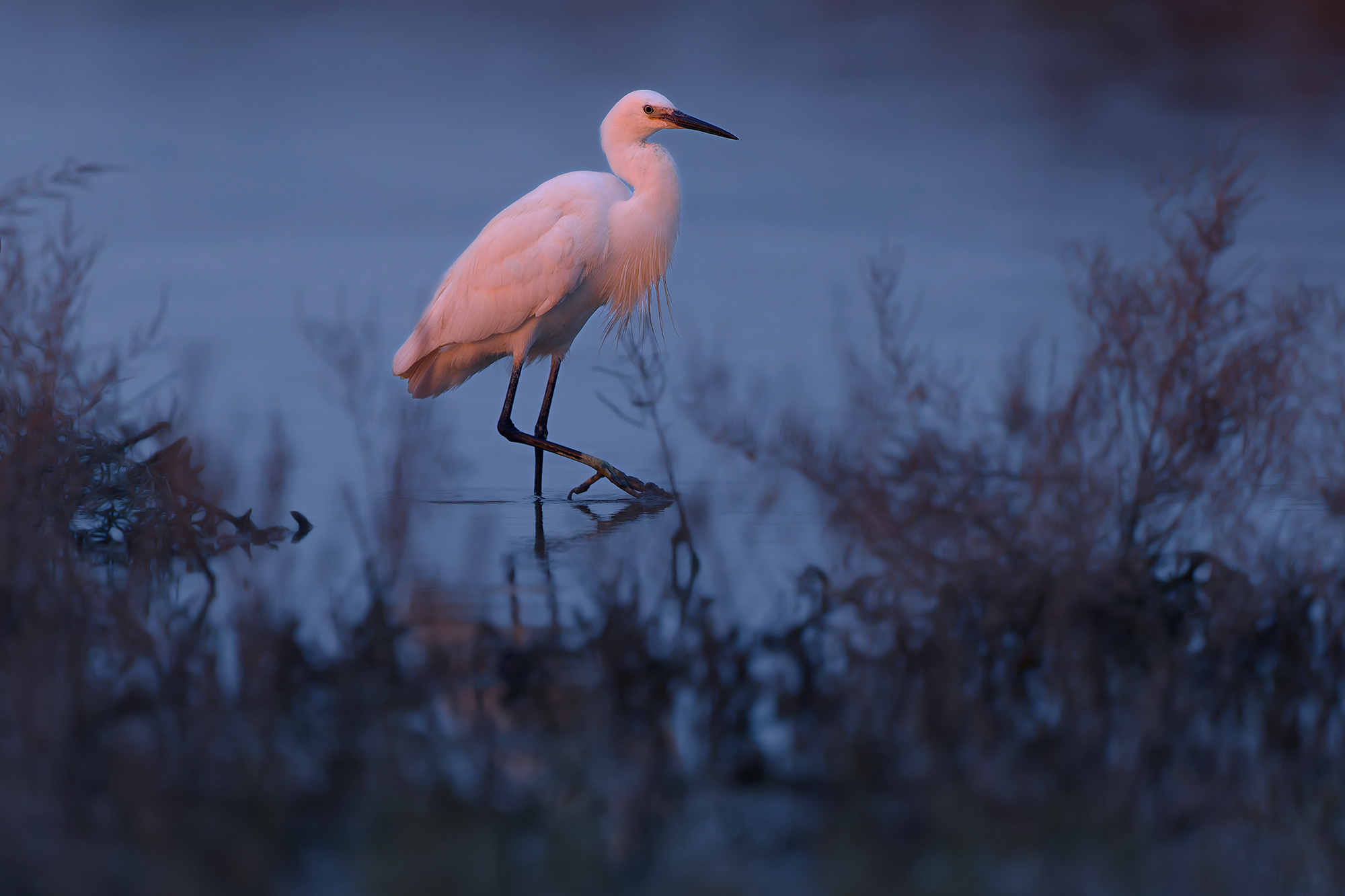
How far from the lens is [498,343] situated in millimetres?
6574

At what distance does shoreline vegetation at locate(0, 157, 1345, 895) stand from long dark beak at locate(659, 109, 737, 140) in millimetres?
2764

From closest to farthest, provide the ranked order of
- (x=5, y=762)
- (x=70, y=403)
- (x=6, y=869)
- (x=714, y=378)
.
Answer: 1. (x=6, y=869)
2. (x=5, y=762)
3. (x=714, y=378)
4. (x=70, y=403)

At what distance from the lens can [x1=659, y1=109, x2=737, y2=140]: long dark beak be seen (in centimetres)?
601

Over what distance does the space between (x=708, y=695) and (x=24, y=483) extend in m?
2.23

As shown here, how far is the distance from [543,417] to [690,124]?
5.65 feet

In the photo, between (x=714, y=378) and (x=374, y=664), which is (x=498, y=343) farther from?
(x=374, y=664)

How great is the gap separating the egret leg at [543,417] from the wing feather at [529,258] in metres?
0.55

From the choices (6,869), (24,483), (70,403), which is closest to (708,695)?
(6,869)

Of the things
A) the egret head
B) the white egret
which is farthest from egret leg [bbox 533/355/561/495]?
the egret head

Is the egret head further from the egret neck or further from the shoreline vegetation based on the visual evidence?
the shoreline vegetation

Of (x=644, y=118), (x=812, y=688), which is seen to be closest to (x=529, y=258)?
(x=644, y=118)

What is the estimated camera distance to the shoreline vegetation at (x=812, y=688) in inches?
80.1

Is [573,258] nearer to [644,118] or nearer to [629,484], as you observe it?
[644,118]

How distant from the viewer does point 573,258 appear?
6055 millimetres
